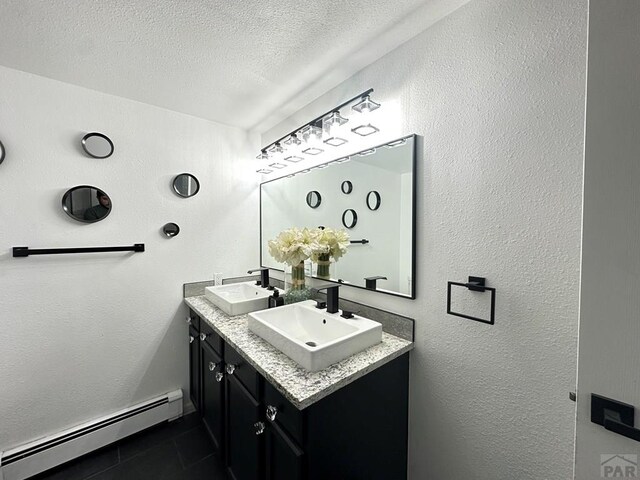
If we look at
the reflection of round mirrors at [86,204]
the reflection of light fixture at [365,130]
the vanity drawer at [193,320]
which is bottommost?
the vanity drawer at [193,320]

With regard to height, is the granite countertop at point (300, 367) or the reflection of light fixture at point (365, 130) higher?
the reflection of light fixture at point (365, 130)

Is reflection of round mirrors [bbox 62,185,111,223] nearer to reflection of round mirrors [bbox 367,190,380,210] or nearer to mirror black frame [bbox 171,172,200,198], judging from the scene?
mirror black frame [bbox 171,172,200,198]

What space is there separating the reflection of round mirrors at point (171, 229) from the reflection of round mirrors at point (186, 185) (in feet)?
0.75

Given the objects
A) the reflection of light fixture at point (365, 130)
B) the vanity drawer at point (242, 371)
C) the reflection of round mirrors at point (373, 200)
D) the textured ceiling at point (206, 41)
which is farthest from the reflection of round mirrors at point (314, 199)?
the vanity drawer at point (242, 371)

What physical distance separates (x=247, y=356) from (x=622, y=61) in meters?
1.38

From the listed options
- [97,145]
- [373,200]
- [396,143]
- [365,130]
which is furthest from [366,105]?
[97,145]

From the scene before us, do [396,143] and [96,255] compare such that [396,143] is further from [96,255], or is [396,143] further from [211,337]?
[96,255]

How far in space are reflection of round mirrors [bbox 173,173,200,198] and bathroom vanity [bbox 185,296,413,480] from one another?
103cm

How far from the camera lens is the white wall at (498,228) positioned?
0.81 meters

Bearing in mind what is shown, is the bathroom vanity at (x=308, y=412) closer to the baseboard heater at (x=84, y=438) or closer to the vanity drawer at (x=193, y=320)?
the vanity drawer at (x=193, y=320)

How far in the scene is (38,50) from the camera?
127 cm

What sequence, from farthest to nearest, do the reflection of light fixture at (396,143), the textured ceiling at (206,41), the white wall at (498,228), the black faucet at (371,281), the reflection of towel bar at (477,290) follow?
the black faucet at (371,281) → the reflection of light fixture at (396,143) → the textured ceiling at (206,41) → the reflection of towel bar at (477,290) → the white wall at (498,228)

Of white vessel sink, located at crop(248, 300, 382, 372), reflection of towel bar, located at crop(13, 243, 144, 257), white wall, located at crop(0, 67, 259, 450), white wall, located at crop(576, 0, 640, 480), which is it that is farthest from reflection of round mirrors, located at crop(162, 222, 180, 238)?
white wall, located at crop(576, 0, 640, 480)

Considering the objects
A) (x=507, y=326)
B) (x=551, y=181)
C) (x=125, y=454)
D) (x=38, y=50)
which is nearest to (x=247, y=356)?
(x=507, y=326)
